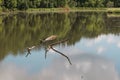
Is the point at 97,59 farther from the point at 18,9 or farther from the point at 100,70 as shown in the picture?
the point at 18,9

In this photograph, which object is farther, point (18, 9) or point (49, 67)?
point (18, 9)

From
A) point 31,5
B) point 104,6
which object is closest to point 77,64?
point 31,5

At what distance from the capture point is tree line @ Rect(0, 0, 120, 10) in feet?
217

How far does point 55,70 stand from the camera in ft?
59.0

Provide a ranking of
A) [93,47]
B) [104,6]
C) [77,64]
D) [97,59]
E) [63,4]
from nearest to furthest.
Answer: [77,64] < [97,59] < [93,47] < [63,4] < [104,6]

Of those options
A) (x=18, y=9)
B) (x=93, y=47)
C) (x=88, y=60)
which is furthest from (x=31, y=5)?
(x=88, y=60)

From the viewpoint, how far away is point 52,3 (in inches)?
2945

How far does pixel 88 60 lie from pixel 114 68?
2.35 meters

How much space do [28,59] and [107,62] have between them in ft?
14.0

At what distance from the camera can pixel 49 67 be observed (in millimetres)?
18422

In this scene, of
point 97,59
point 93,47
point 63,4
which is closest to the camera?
point 97,59

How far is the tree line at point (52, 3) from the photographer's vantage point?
217 feet

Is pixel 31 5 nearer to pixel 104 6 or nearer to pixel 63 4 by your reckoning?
pixel 63 4

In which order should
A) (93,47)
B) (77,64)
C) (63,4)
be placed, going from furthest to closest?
(63,4)
(93,47)
(77,64)
